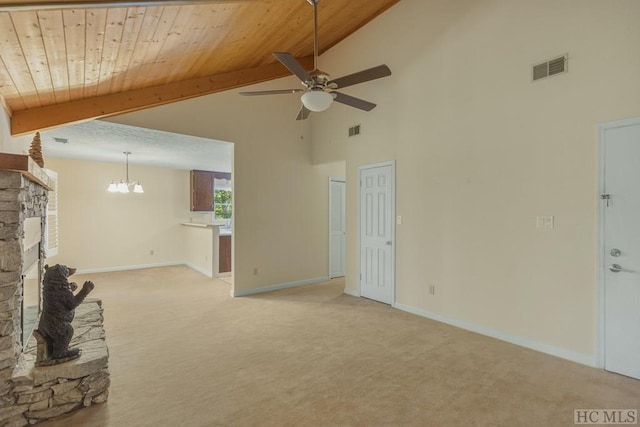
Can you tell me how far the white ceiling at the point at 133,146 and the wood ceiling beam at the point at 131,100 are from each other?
46 cm

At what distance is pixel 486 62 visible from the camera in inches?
138

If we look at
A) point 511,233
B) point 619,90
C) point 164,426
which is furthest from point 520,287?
point 164,426

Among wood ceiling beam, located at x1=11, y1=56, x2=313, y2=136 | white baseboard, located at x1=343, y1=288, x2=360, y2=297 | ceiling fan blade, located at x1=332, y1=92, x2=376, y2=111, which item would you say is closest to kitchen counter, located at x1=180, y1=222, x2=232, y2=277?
white baseboard, located at x1=343, y1=288, x2=360, y2=297

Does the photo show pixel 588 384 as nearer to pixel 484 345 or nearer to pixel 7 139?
pixel 484 345

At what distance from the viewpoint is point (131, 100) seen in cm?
371

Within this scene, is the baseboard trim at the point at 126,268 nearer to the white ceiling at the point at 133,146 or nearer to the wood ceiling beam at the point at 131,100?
the white ceiling at the point at 133,146

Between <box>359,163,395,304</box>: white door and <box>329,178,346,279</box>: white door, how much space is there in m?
1.29

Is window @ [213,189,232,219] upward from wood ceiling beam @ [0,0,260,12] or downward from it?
downward

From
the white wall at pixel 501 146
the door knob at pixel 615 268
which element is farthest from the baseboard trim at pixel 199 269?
the door knob at pixel 615 268

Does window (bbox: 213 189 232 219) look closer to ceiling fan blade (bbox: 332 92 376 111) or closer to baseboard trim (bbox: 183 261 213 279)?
baseboard trim (bbox: 183 261 213 279)

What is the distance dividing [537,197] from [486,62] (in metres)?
1.61

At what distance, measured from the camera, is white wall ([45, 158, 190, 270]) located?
679cm

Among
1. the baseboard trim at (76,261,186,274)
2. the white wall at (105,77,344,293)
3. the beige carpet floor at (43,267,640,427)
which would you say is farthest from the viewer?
the baseboard trim at (76,261,186,274)

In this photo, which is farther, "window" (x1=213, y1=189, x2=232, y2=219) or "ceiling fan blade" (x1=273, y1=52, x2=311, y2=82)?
"window" (x1=213, y1=189, x2=232, y2=219)
